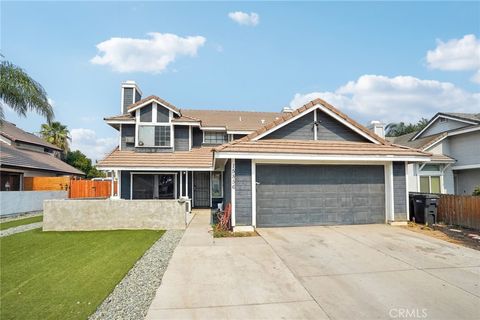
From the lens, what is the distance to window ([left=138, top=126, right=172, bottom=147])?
16.7m

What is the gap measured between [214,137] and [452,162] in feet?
50.8

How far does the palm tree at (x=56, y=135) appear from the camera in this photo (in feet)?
115

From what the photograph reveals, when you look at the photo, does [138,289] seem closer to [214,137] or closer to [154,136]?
[154,136]

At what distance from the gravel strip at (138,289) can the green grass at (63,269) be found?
15 cm

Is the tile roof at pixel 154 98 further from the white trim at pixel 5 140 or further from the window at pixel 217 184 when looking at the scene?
the white trim at pixel 5 140

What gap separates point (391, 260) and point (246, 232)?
14.6ft

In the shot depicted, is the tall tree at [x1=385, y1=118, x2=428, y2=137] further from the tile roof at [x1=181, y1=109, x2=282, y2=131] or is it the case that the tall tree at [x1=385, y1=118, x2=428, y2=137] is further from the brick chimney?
the brick chimney

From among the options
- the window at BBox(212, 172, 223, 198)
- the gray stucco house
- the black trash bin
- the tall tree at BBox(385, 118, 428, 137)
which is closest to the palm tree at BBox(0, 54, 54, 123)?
the window at BBox(212, 172, 223, 198)

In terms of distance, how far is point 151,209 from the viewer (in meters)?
10.7

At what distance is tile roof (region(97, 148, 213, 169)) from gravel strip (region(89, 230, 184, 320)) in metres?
8.17

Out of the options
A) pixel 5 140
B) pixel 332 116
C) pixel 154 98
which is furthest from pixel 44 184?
pixel 332 116

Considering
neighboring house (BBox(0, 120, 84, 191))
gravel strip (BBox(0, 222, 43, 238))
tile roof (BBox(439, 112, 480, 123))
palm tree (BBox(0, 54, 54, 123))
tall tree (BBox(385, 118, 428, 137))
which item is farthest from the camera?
tall tree (BBox(385, 118, 428, 137))

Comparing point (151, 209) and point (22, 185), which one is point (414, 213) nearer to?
point (151, 209)

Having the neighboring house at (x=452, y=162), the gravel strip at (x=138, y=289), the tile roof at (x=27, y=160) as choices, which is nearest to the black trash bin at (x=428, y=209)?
the neighboring house at (x=452, y=162)
